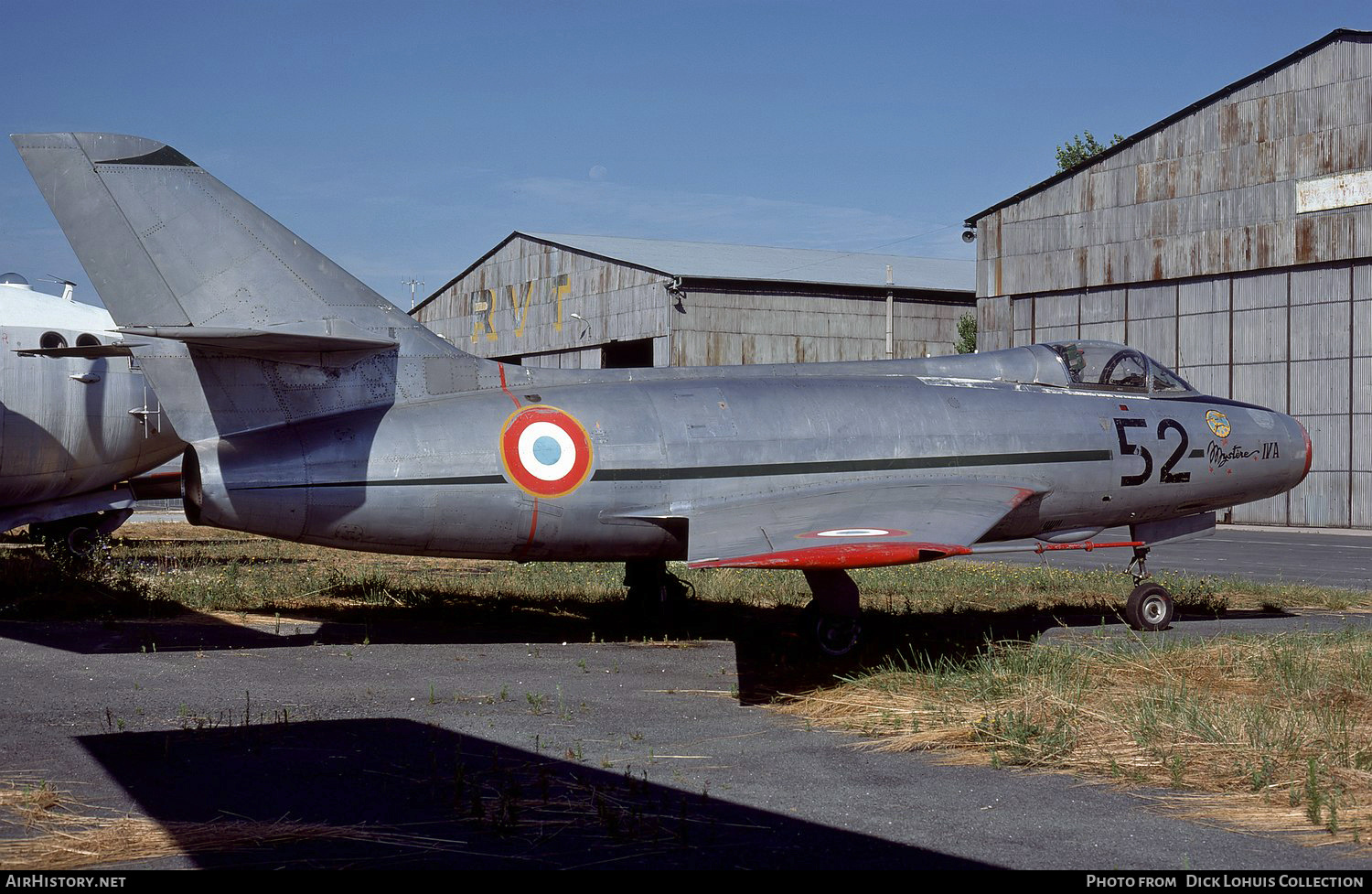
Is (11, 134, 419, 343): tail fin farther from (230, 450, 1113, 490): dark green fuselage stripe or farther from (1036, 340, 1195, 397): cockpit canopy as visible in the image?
(1036, 340, 1195, 397): cockpit canopy

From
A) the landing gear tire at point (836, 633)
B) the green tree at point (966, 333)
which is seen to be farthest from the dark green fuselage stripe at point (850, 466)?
the green tree at point (966, 333)

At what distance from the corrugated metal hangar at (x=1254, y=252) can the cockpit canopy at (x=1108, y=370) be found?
20.6m

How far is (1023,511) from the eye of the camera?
40.4ft

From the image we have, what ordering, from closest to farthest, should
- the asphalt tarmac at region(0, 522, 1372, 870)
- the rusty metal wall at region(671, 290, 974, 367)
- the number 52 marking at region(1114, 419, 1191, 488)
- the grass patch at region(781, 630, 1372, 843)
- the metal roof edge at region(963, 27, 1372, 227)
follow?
the asphalt tarmac at region(0, 522, 1372, 870) < the grass patch at region(781, 630, 1372, 843) < the number 52 marking at region(1114, 419, 1191, 488) < the metal roof edge at region(963, 27, 1372, 227) < the rusty metal wall at region(671, 290, 974, 367)

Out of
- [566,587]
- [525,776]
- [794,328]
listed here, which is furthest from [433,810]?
[794,328]

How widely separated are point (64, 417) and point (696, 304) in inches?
1056

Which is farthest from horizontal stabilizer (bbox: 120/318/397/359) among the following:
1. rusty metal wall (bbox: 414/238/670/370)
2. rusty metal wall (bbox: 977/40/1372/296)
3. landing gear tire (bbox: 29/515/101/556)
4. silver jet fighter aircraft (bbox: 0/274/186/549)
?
rusty metal wall (bbox: 414/238/670/370)

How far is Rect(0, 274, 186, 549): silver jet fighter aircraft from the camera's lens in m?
16.2

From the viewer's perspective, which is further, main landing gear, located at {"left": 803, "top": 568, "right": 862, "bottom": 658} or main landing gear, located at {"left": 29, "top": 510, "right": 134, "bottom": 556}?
main landing gear, located at {"left": 29, "top": 510, "right": 134, "bottom": 556}

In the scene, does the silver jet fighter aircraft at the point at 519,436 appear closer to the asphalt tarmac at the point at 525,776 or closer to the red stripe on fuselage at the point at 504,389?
the red stripe on fuselage at the point at 504,389

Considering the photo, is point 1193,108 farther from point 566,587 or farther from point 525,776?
point 525,776

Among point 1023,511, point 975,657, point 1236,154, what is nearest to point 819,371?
point 1023,511

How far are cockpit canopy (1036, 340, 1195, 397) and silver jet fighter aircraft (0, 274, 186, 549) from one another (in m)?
12.3

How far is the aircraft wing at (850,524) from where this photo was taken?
29.4ft
